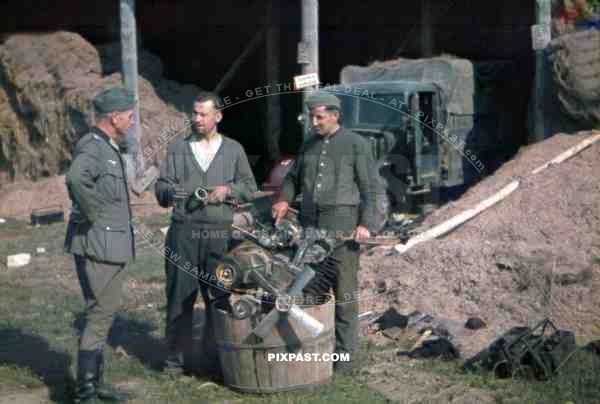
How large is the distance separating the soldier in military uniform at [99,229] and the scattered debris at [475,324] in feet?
8.79

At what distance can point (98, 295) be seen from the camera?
504 centimetres

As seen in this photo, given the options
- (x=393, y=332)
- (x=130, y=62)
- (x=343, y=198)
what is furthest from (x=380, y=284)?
(x=130, y=62)

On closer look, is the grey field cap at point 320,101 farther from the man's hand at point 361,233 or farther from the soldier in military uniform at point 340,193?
the man's hand at point 361,233

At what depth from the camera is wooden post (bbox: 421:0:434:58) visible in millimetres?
14766

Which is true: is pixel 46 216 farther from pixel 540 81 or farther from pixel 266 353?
pixel 266 353

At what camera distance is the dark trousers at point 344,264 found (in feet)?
18.3

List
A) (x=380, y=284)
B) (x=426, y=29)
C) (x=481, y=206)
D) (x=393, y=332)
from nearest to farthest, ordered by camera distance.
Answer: (x=393, y=332)
(x=380, y=284)
(x=481, y=206)
(x=426, y=29)

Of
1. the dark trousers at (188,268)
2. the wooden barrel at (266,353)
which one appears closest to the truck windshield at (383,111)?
the dark trousers at (188,268)

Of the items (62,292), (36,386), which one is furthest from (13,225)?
(36,386)

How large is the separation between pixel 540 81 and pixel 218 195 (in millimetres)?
6517

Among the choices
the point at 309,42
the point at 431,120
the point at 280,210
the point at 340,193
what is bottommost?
the point at 280,210

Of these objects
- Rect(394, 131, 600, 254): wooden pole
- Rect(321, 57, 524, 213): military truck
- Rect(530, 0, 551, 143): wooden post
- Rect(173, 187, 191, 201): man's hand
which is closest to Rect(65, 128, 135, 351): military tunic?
Rect(173, 187, 191, 201): man's hand

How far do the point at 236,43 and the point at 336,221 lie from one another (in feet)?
37.8

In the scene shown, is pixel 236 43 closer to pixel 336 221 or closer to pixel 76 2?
pixel 76 2
